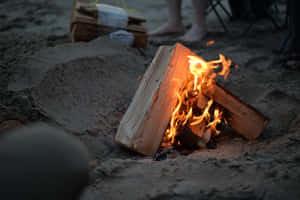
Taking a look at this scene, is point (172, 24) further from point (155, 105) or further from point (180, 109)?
point (155, 105)

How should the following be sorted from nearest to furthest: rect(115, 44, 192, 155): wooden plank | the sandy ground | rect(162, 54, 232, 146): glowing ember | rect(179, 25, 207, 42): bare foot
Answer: the sandy ground → rect(115, 44, 192, 155): wooden plank → rect(162, 54, 232, 146): glowing ember → rect(179, 25, 207, 42): bare foot

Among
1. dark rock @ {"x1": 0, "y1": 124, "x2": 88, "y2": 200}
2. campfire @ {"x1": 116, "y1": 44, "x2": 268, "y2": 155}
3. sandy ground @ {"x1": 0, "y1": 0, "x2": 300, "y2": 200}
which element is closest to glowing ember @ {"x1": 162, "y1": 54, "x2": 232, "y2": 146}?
campfire @ {"x1": 116, "y1": 44, "x2": 268, "y2": 155}

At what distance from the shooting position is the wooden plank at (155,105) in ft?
5.13

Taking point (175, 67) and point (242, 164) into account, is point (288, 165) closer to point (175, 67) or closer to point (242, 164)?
point (242, 164)

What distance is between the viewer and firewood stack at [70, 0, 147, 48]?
113 inches

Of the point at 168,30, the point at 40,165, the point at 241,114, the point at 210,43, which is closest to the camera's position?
the point at 40,165

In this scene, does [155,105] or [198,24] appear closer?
[155,105]

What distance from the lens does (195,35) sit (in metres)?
3.89

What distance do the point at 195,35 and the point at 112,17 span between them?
155 cm

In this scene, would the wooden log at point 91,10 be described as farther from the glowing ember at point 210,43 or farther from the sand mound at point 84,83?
the glowing ember at point 210,43

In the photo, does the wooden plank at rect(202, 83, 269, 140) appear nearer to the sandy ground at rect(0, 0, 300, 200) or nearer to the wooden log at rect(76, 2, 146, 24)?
the sandy ground at rect(0, 0, 300, 200)

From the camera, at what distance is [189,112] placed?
1.71 metres

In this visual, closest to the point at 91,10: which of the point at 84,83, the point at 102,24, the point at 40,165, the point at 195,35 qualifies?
the point at 102,24

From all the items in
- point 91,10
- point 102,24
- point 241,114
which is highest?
point 91,10
